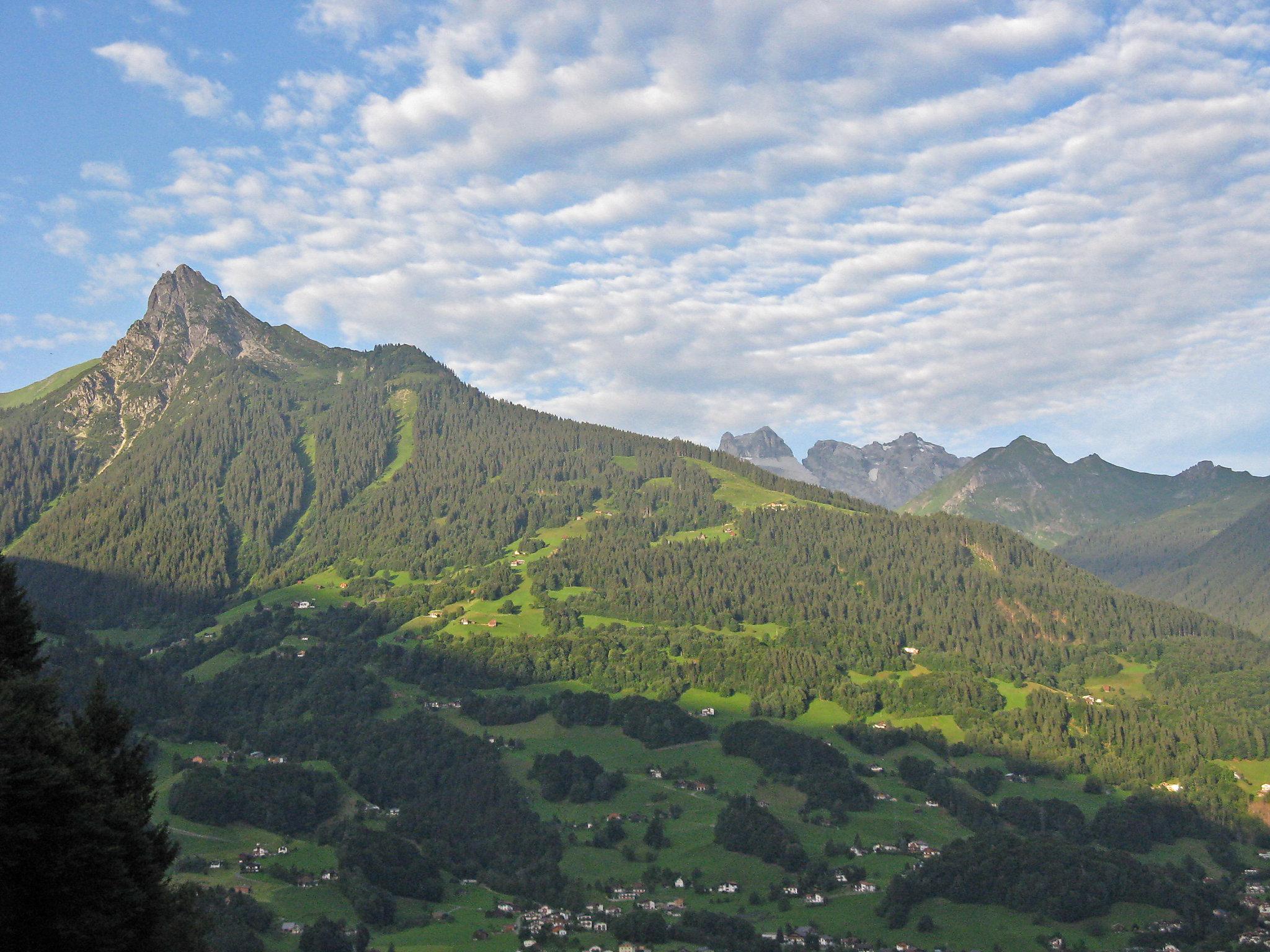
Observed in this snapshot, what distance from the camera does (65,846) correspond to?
44.0 metres

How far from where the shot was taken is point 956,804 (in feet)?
632

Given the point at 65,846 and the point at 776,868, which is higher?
the point at 65,846

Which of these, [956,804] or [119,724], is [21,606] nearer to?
[119,724]

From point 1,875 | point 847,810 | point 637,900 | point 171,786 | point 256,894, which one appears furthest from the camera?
point 847,810

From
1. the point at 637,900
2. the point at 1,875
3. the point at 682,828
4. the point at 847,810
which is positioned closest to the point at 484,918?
the point at 637,900

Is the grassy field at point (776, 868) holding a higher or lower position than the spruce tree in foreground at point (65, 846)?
lower

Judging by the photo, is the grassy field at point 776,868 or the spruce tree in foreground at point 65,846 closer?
the spruce tree in foreground at point 65,846

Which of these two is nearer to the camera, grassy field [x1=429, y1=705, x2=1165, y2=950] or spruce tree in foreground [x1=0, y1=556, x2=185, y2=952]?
spruce tree in foreground [x1=0, y1=556, x2=185, y2=952]

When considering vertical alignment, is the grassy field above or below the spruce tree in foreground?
below

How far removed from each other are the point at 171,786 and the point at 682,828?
277 feet

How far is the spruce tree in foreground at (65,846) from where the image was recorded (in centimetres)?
4175

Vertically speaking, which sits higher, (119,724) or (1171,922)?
(119,724)

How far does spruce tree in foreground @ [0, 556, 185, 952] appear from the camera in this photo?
41.8 metres

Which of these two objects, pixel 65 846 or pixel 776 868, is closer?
pixel 65 846
